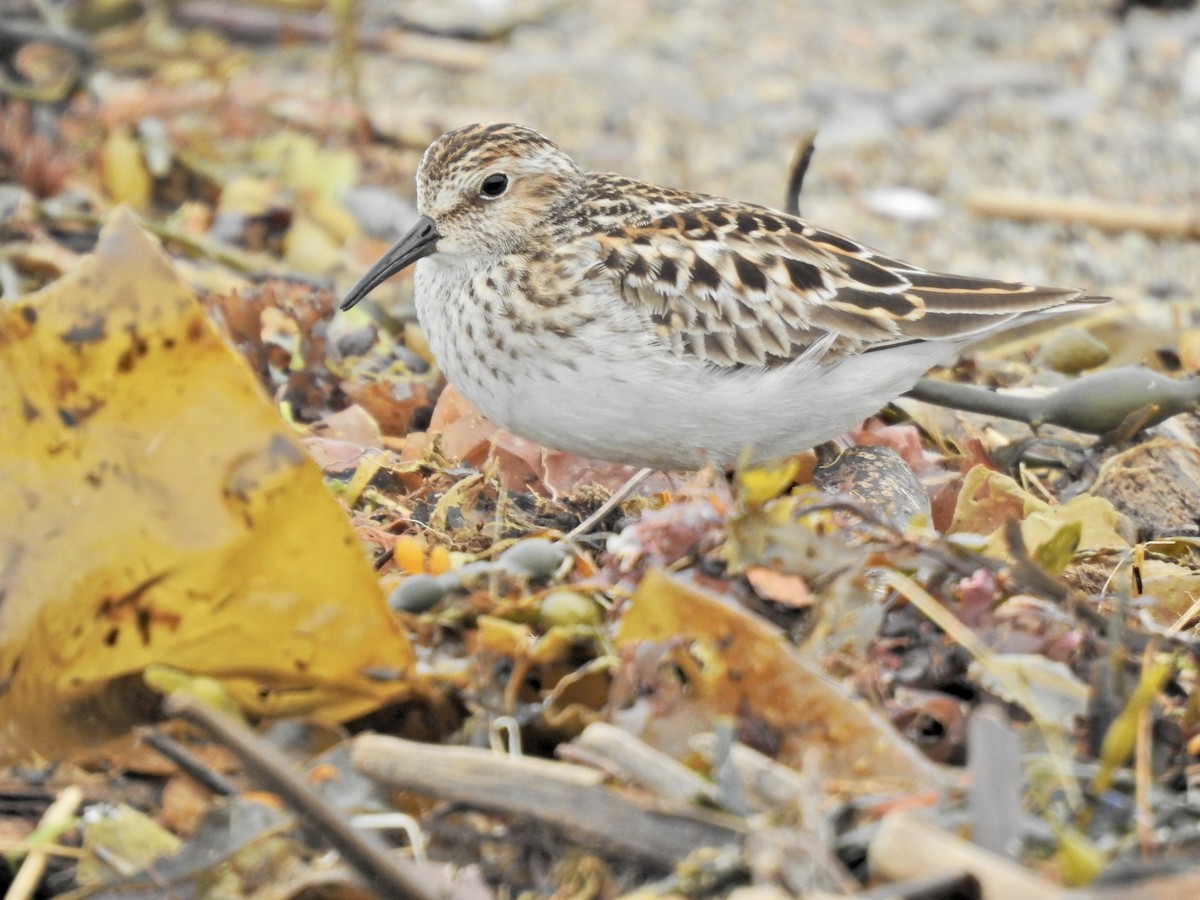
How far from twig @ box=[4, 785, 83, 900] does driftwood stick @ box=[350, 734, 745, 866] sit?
1.87ft

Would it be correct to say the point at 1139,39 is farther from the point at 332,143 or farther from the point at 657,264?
the point at 657,264

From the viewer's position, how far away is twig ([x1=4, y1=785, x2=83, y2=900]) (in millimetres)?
2643

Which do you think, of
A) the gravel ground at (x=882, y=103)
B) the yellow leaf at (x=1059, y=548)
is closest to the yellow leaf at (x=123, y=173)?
the gravel ground at (x=882, y=103)

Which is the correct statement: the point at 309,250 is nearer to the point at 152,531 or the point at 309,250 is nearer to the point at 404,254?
the point at 404,254

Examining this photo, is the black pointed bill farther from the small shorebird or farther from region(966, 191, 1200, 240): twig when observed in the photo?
region(966, 191, 1200, 240): twig

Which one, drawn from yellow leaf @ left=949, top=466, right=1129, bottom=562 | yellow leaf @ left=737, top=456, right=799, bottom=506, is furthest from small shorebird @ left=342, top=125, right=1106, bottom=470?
yellow leaf @ left=737, top=456, right=799, bottom=506

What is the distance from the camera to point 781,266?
176 inches

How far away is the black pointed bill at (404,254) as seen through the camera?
15.4 feet

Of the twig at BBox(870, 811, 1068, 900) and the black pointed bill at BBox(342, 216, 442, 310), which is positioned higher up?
the black pointed bill at BBox(342, 216, 442, 310)

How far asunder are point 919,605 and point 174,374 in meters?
1.45

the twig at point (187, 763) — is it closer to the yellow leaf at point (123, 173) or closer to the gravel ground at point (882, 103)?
the yellow leaf at point (123, 173)

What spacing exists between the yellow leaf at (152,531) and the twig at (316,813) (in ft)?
1.49

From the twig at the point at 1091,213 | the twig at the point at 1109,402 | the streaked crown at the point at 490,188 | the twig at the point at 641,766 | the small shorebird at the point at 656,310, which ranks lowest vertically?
the twig at the point at 1091,213

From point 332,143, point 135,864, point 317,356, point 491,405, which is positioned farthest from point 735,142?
point 135,864
